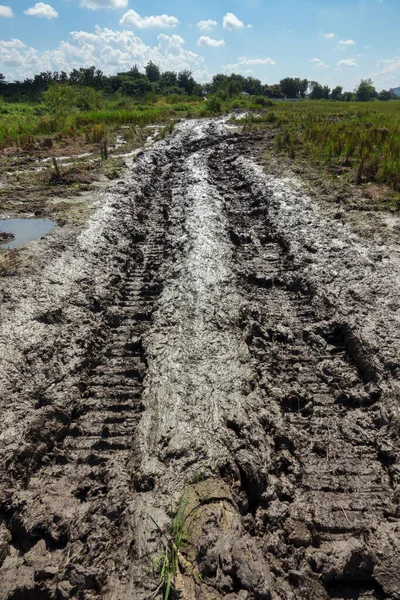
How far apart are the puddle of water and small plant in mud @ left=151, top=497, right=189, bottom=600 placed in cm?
537

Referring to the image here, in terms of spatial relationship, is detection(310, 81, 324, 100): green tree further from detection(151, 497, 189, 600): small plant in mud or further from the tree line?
detection(151, 497, 189, 600): small plant in mud

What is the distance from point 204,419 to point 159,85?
56.5 meters

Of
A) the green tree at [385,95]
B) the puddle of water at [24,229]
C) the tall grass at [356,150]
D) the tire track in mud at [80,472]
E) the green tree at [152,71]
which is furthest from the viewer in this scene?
the green tree at [385,95]

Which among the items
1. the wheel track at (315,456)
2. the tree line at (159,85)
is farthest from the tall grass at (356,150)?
the tree line at (159,85)

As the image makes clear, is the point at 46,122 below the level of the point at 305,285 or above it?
above

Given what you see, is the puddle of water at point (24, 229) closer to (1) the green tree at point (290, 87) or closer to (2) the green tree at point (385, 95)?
(1) the green tree at point (290, 87)

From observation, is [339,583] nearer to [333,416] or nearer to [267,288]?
[333,416]

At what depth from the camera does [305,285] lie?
5.23 m

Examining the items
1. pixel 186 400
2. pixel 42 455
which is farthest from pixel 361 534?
pixel 42 455

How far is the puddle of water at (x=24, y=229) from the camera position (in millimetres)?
6391

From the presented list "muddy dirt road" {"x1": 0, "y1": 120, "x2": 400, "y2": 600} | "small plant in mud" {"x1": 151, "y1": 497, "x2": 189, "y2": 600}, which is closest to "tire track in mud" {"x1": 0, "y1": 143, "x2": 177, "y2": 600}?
"muddy dirt road" {"x1": 0, "y1": 120, "x2": 400, "y2": 600}

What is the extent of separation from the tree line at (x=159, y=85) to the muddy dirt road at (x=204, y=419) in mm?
28113

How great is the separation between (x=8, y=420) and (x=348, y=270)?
15.6 ft

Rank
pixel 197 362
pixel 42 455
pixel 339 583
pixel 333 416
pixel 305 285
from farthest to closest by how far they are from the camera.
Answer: pixel 305 285 < pixel 197 362 < pixel 333 416 < pixel 42 455 < pixel 339 583
